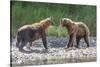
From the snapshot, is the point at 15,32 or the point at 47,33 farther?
the point at 47,33

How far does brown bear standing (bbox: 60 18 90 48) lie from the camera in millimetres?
2229

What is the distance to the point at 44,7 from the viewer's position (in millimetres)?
2139

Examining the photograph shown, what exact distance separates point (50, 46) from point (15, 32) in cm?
44

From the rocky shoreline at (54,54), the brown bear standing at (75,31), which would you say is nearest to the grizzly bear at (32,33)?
the rocky shoreline at (54,54)

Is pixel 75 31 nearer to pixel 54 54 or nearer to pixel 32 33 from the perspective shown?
pixel 54 54

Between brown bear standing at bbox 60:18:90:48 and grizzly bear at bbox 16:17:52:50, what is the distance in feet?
0.69

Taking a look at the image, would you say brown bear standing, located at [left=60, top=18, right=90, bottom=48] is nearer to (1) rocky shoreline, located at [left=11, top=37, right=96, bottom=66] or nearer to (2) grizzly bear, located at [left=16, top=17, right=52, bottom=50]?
(1) rocky shoreline, located at [left=11, top=37, right=96, bottom=66]

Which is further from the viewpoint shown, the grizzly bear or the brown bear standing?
the brown bear standing

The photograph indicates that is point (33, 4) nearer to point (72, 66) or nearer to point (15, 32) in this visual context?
point (15, 32)

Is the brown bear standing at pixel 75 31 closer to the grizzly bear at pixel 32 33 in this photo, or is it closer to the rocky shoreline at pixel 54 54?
the rocky shoreline at pixel 54 54

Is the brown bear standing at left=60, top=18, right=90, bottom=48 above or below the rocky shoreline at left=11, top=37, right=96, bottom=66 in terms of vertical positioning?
above

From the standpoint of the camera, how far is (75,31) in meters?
2.26

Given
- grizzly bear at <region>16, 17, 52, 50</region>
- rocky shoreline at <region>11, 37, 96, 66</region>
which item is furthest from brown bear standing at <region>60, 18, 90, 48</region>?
grizzly bear at <region>16, 17, 52, 50</region>

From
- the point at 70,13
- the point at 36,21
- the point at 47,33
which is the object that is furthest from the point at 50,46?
the point at 70,13
